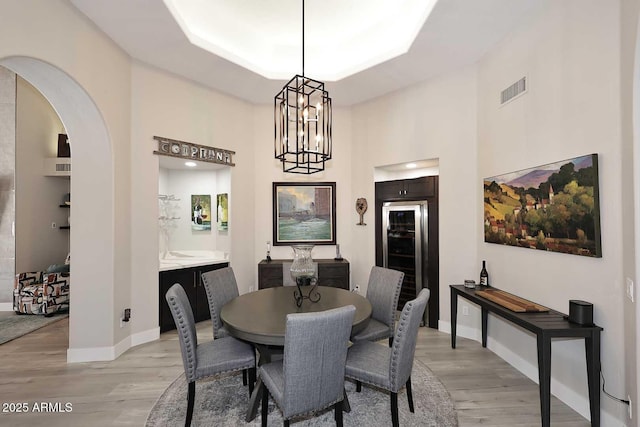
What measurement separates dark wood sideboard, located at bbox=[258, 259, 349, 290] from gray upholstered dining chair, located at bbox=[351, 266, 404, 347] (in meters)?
A: 1.57

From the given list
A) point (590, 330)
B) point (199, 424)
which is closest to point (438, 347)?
point (590, 330)

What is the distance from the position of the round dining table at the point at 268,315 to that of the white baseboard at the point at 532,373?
172cm

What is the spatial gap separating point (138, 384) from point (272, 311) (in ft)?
5.01

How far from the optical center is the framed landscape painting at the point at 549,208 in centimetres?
228

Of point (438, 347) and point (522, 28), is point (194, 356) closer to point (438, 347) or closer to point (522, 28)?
point (438, 347)

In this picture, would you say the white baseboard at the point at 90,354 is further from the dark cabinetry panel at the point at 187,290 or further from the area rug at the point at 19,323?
the area rug at the point at 19,323

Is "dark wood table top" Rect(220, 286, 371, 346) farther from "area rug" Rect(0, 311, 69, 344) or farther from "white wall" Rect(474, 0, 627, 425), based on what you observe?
"area rug" Rect(0, 311, 69, 344)

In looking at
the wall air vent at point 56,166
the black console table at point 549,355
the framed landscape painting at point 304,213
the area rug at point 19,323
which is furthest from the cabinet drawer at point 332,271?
the wall air vent at point 56,166

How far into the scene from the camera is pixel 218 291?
118 inches

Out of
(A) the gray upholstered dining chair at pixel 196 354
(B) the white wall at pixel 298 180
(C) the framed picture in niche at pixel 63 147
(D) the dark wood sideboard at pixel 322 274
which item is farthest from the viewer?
(C) the framed picture in niche at pixel 63 147

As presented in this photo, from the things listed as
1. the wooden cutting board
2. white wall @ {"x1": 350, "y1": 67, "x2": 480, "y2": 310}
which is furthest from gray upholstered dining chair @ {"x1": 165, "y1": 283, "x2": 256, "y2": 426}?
white wall @ {"x1": 350, "y1": 67, "x2": 480, "y2": 310}

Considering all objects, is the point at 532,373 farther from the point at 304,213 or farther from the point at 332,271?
the point at 304,213

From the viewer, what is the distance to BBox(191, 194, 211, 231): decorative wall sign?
5.24 metres

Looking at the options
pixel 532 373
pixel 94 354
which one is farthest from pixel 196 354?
pixel 532 373
